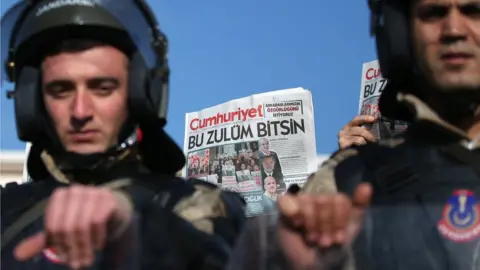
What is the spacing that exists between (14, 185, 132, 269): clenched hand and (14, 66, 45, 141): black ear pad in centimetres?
75

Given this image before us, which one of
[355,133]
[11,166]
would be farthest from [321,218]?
[11,166]

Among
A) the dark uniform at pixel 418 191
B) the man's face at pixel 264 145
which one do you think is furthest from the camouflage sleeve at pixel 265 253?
the man's face at pixel 264 145

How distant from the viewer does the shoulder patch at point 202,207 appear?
4.90ft

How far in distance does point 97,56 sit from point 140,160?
0.25m

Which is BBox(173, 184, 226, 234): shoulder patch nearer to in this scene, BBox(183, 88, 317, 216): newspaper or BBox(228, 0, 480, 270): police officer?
BBox(228, 0, 480, 270): police officer

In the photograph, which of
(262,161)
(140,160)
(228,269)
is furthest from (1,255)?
(262,161)

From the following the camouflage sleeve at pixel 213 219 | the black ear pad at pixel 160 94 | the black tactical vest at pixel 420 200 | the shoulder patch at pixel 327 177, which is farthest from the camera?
the black ear pad at pixel 160 94

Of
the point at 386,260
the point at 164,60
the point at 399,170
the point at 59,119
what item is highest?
the point at 164,60

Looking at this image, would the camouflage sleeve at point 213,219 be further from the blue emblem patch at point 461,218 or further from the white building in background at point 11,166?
the white building in background at point 11,166

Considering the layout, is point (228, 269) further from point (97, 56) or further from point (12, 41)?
point (12, 41)

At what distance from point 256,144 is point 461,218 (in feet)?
6.20

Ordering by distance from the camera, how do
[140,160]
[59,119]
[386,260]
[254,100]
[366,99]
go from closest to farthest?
[386,260]
[59,119]
[140,160]
[366,99]
[254,100]

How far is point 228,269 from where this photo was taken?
978 mm

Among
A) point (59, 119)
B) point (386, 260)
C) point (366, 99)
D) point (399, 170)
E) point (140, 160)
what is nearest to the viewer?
point (386, 260)
